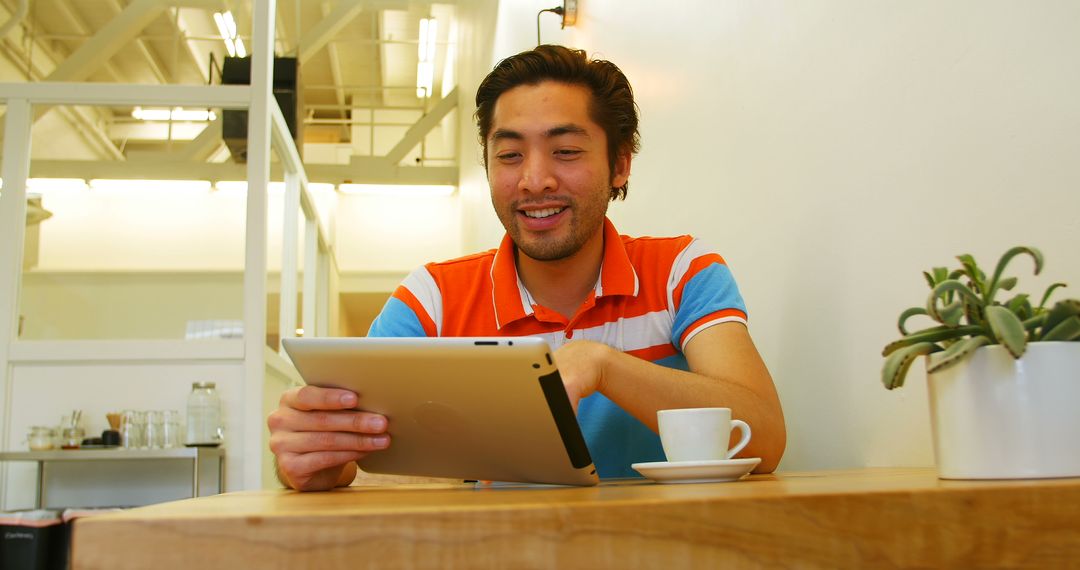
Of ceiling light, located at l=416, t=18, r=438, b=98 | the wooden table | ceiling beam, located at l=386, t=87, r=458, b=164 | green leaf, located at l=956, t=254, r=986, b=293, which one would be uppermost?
ceiling light, located at l=416, t=18, r=438, b=98

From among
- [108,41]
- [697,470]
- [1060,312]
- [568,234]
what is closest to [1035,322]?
[1060,312]

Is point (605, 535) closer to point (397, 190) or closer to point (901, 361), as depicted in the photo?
point (901, 361)

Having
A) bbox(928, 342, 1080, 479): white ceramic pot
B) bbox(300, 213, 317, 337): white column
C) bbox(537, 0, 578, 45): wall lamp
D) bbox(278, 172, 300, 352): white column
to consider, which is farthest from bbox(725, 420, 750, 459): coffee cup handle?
bbox(300, 213, 317, 337): white column

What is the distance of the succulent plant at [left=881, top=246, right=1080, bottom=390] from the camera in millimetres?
696

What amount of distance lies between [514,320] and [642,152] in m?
1.12

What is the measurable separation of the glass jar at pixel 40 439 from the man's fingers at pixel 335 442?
10.9 ft

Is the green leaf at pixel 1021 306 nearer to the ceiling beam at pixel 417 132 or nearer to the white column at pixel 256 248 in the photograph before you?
the white column at pixel 256 248

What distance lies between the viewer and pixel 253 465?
13.2 feet

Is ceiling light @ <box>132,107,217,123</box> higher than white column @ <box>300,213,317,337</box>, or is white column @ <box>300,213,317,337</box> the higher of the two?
ceiling light @ <box>132,107,217,123</box>

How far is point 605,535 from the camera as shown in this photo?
505mm

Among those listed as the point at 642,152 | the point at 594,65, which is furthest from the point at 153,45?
the point at 594,65

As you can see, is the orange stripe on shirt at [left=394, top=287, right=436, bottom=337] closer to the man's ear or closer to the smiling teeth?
the smiling teeth

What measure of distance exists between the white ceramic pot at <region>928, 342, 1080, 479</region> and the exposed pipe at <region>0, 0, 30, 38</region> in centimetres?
508

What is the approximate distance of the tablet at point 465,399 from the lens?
30.2 inches
